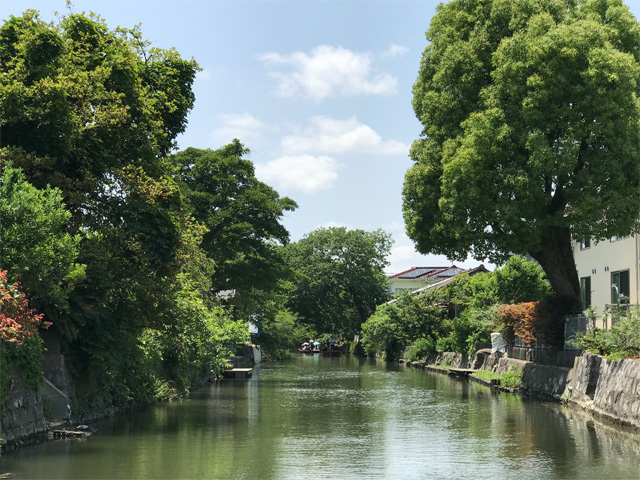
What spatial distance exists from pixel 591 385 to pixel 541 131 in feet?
32.6

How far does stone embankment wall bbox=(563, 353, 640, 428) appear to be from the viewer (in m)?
22.5

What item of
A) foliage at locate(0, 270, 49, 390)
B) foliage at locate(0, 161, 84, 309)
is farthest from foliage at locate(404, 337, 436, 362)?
foliage at locate(0, 270, 49, 390)

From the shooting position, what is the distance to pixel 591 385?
2758cm

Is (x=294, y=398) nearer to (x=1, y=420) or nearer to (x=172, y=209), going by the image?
(x=172, y=209)

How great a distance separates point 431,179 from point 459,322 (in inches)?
867

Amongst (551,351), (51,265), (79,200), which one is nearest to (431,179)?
(551,351)

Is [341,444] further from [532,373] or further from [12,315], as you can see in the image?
[532,373]

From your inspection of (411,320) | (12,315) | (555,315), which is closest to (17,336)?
(12,315)

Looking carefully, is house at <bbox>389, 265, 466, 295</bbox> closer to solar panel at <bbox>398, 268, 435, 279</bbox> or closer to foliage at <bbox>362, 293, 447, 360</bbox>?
solar panel at <bbox>398, 268, 435, 279</bbox>

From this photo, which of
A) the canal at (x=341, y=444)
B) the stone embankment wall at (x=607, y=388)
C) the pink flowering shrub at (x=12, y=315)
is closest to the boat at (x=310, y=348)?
the canal at (x=341, y=444)

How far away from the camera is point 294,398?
113 feet

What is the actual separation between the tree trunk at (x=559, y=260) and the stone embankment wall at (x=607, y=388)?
4842 millimetres

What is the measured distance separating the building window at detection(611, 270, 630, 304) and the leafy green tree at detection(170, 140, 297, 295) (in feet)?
73.1

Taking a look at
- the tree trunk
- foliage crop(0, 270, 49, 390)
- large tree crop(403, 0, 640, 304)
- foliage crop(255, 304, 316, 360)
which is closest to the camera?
foliage crop(0, 270, 49, 390)
